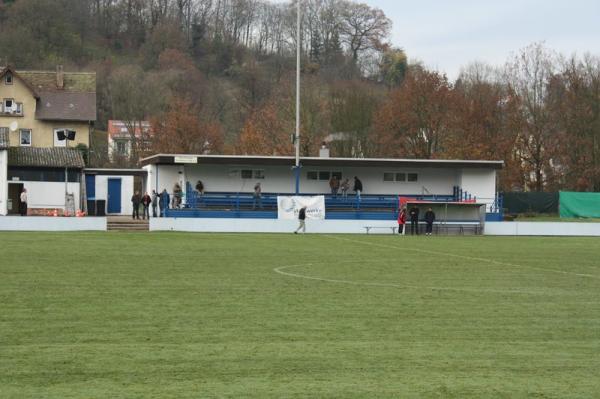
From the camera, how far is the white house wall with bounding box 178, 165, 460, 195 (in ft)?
200

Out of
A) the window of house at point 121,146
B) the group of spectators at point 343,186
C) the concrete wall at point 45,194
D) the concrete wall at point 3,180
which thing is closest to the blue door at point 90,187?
the concrete wall at point 45,194

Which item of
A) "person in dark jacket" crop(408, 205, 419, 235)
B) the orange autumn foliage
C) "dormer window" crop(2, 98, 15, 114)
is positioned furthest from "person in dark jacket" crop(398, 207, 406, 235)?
"dormer window" crop(2, 98, 15, 114)

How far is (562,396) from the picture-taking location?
32.8 feet

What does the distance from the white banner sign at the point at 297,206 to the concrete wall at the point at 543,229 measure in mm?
10100

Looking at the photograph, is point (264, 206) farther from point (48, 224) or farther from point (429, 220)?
point (48, 224)

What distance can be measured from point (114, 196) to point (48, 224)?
63.9 ft

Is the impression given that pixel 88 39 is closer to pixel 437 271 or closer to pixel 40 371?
A: pixel 437 271

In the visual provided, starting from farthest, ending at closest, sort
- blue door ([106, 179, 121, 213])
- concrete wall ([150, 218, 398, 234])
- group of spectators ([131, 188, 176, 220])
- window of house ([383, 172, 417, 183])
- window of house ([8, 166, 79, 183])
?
blue door ([106, 179, 121, 213])
window of house ([8, 166, 79, 183])
window of house ([383, 172, 417, 183])
group of spectators ([131, 188, 176, 220])
concrete wall ([150, 218, 398, 234])

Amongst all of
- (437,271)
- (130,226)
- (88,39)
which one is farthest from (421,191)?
(88,39)

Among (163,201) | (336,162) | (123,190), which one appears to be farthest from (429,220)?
(123,190)

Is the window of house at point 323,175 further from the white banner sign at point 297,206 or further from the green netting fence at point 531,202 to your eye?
the green netting fence at point 531,202

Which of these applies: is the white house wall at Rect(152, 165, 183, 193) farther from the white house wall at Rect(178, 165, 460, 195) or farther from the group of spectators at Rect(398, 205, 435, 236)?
the group of spectators at Rect(398, 205, 435, 236)

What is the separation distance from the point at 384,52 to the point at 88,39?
4527 cm

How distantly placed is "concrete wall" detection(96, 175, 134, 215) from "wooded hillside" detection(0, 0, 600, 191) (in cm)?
1846
